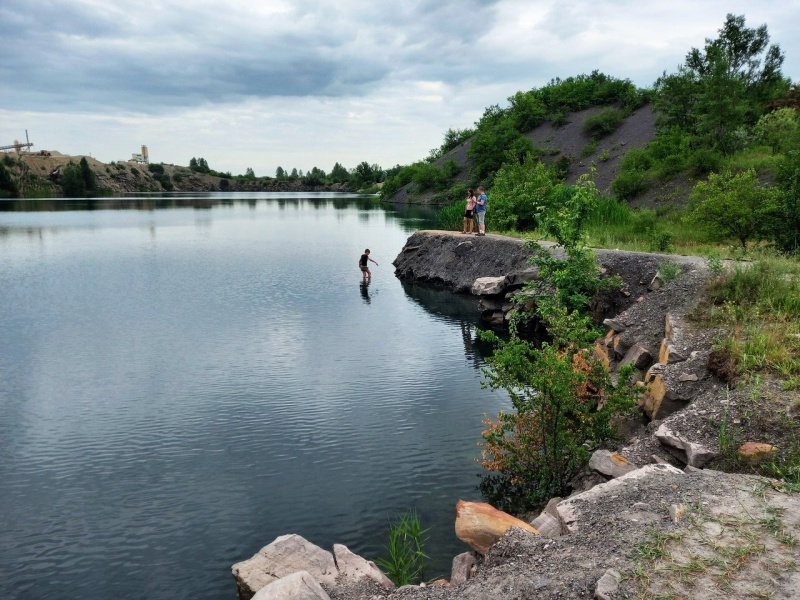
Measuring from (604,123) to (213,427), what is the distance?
280ft

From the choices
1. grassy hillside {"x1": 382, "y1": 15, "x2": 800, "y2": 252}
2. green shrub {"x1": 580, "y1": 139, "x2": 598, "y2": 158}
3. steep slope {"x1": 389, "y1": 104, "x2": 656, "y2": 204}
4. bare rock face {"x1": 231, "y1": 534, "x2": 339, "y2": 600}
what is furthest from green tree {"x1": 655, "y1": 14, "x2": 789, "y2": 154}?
bare rock face {"x1": 231, "y1": 534, "x2": 339, "y2": 600}

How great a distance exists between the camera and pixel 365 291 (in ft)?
106

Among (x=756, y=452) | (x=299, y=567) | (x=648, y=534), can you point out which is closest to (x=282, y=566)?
(x=299, y=567)

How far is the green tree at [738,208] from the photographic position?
1975cm

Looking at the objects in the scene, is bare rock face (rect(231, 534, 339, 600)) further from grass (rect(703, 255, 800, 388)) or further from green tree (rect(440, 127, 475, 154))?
green tree (rect(440, 127, 475, 154))

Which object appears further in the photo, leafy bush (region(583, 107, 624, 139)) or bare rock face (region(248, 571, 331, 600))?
leafy bush (region(583, 107, 624, 139))

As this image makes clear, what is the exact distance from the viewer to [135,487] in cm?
1128

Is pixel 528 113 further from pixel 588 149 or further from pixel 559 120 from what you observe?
pixel 588 149

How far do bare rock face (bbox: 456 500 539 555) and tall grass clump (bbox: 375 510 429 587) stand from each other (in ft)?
3.62

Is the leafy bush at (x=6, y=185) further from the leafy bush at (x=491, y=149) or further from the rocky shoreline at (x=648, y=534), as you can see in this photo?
the rocky shoreline at (x=648, y=534)

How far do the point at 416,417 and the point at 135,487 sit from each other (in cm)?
678

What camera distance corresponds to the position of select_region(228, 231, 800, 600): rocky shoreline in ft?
18.8

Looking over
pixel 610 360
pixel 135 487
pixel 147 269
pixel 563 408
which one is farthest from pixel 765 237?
pixel 147 269

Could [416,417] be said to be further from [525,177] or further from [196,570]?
[525,177]
